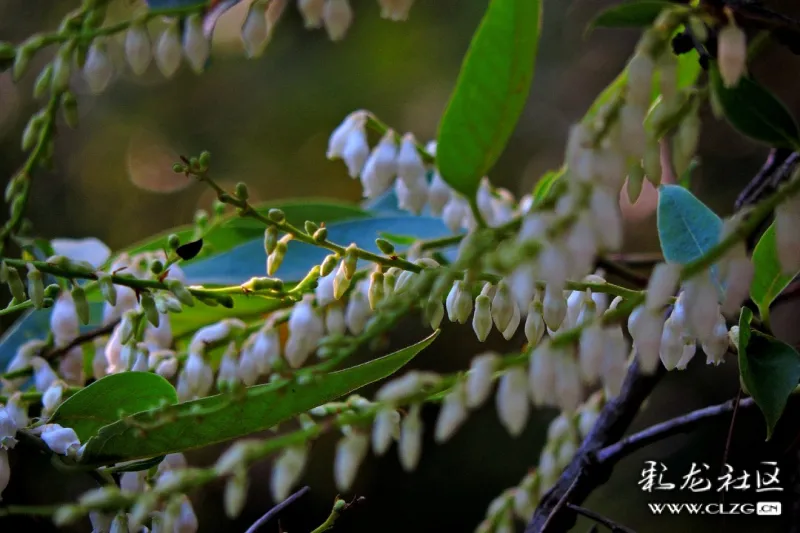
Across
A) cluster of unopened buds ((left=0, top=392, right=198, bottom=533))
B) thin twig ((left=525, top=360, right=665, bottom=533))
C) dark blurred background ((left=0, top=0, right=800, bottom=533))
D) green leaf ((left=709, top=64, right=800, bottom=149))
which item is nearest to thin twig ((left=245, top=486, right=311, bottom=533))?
cluster of unopened buds ((left=0, top=392, right=198, bottom=533))

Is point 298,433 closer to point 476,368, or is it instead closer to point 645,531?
point 476,368

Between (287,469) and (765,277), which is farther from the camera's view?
(765,277)

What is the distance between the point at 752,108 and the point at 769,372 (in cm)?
12

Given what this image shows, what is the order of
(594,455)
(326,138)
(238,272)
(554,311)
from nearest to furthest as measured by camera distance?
(554,311)
(594,455)
(238,272)
(326,138)

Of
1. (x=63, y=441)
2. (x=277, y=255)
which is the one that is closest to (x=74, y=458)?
(x=63, y=441)

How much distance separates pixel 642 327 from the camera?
0.31 meters

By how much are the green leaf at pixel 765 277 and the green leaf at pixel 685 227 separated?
2 cm

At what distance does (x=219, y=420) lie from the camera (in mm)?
372

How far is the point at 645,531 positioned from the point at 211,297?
109 centimetres

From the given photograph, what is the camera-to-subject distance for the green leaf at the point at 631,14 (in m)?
0.32

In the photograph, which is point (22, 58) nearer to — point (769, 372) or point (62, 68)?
point (62, 68)

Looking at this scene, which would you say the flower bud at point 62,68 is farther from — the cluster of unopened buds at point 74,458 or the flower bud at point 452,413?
the flower bud at point 452,413

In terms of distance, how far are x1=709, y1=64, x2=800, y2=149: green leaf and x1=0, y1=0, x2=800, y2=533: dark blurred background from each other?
4.38 feet

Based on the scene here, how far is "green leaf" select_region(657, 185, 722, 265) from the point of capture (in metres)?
0.44
